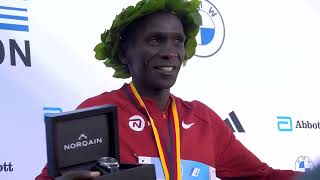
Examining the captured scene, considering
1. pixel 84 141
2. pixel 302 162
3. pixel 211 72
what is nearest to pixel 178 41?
pixel 84 141

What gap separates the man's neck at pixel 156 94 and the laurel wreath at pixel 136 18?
0.41 feet

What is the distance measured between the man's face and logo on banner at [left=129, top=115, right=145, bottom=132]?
0.32 feet

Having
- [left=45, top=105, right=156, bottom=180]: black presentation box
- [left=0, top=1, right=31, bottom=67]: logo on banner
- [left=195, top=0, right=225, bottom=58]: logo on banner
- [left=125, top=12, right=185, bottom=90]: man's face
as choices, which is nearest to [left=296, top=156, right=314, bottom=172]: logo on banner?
[left=195, top=0, right=225, bottom=58]: logo on banner

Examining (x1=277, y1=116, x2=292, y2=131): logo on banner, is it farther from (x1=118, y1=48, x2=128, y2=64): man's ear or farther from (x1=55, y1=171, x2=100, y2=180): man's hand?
(x1=55, y1=171, x2=100, y2=180): man's hand

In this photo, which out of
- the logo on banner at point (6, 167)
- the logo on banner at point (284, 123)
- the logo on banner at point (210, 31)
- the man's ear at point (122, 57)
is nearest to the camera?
the man's ear at point (122, 57)

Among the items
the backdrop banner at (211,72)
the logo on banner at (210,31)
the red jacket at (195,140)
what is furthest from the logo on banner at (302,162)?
the red jacket at (195,140)

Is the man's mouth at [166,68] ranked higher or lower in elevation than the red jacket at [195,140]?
higher

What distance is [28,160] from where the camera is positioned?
2.36m

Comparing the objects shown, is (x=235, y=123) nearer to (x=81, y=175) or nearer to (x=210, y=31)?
(x=210, y=31)

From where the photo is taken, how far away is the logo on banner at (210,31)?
2.93 m

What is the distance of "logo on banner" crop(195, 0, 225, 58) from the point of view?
2.93 metres

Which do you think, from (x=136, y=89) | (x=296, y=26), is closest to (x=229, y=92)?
(x=296, y=26)

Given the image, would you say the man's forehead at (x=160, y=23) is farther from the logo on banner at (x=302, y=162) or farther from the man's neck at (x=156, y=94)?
the logo on banner at (x=302, y=162)

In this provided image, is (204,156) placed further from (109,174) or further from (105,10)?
(105,10)
